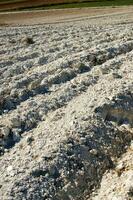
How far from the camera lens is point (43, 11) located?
201 feet

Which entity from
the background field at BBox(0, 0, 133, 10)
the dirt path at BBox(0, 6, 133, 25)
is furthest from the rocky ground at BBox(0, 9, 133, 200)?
the background field at BBox(0, 0, 133, 10)

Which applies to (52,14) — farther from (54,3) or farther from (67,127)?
(67,127)

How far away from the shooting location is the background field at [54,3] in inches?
2391

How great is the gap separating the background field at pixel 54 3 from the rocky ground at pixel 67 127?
41.6m

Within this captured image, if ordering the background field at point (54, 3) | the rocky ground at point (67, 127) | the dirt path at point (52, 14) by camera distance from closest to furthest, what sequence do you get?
the rocky ground at point (67, 127)
the dirt path at point (52, 14)
the background field at point (54, 3)

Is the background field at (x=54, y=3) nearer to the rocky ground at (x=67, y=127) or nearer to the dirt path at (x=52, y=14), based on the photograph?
the dirt path at (x=52, y=14)

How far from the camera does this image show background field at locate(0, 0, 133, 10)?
60719 mm

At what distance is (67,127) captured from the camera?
12164 millimetres

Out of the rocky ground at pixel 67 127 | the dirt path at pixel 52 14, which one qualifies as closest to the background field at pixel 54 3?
the dirt path at pixel 52 14

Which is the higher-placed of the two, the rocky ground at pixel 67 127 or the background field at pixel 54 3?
the rocky ground at pixel 67 127

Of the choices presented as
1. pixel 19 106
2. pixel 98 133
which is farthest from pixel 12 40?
pixel 98 133

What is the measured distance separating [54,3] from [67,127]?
192 feet

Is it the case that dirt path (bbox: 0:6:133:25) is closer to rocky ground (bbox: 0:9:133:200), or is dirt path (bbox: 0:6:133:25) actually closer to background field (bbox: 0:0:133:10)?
background field (bbox: 0:0:133:10)

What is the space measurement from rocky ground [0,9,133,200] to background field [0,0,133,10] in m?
41.6
